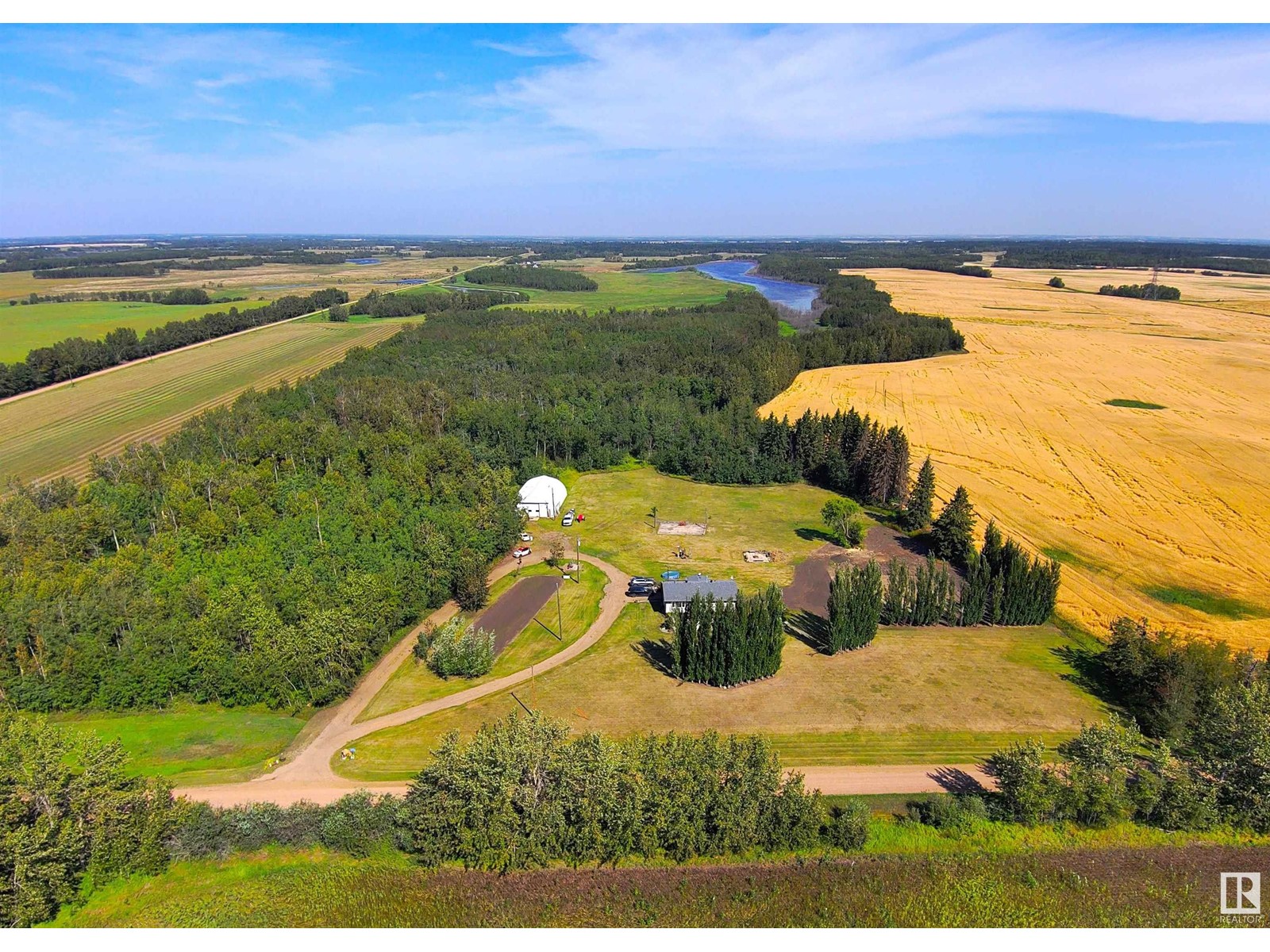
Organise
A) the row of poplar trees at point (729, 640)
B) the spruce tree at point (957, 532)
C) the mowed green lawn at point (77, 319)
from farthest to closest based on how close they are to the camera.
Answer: the mowed green lawn at point (77, 319), the spruce tree at point (957, 532), the row of poplar trees at point (729, 640)

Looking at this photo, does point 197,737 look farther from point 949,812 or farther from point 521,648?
point 949,812

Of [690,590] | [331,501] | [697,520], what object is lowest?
[697,520]

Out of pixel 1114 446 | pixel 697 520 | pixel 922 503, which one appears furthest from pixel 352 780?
pixel 1114 446

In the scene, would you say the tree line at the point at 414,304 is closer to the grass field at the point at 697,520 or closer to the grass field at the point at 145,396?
the grass field at the point at 145,396

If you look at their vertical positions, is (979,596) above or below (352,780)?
above

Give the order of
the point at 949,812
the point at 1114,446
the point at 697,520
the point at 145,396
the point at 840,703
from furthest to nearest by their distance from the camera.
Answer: the point at 145,396 < the point at 1114,446 < the point at 697,520 < the point at 840,703 < the point at 949,812

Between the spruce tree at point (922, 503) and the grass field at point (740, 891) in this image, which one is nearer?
the grass field at point (740, 891)

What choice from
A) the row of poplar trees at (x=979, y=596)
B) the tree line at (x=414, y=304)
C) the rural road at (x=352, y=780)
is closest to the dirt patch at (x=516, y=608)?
the rural road at (x=352, y=780)

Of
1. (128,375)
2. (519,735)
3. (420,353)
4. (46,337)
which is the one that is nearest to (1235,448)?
(519,735)
